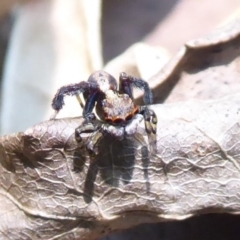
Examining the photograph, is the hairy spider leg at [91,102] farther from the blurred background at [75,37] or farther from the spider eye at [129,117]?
the blurred background at [75,37]

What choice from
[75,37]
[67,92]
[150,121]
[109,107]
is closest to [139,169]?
[150,121]

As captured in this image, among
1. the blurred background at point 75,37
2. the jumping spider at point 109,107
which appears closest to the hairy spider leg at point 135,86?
the jumping spider at point 109,107

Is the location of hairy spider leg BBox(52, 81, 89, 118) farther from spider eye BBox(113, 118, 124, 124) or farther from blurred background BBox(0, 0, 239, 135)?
blurred background BBox(0, 0, 239, 135)

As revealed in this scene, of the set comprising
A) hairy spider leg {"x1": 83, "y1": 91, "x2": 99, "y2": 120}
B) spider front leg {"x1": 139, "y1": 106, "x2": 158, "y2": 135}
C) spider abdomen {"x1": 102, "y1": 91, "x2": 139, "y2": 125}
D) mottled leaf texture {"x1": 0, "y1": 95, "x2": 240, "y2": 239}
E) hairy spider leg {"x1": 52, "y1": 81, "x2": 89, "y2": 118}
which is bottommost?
mottled leaf texture {"x1": 0, "y1": 95, "x2": 240, "y2": 239}

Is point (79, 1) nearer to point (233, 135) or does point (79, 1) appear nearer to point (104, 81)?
point (104, 81)

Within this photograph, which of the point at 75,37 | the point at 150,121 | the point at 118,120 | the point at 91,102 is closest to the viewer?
the point at 150,121

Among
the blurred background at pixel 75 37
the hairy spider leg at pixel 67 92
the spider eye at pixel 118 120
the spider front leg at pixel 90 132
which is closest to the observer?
the spider front leg at pixel 90 132

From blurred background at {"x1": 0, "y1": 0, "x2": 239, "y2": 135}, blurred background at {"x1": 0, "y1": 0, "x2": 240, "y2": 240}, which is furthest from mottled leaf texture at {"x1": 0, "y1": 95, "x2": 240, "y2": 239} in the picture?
blurred background at {"x1": 0, "y1": 0, "x2": 239, "y2": 135}

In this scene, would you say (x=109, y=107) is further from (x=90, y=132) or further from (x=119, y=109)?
(x=90, y=132)
